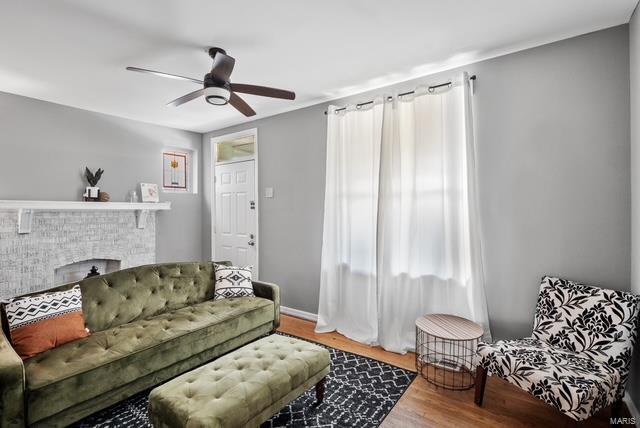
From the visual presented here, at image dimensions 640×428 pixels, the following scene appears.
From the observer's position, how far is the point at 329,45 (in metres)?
2.45

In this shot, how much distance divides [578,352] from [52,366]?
324cm

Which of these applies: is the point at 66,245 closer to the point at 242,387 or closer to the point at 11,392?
the point at 11,392

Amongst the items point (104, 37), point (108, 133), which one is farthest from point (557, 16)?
point (108, 133)

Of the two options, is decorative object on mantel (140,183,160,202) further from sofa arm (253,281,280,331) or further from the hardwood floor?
the hardwood floor

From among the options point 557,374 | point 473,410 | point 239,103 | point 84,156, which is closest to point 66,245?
point 84,156

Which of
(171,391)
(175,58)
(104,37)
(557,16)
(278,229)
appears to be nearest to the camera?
(171,391)

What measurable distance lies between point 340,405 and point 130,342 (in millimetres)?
1514

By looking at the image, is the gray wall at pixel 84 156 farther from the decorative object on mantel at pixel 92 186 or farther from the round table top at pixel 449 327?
the round table top at pixel 449 327

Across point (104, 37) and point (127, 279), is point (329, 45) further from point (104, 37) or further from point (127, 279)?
point (127, 279)

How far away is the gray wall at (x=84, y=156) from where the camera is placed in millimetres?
3443

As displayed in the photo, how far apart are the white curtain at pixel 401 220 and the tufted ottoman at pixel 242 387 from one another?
1.21m

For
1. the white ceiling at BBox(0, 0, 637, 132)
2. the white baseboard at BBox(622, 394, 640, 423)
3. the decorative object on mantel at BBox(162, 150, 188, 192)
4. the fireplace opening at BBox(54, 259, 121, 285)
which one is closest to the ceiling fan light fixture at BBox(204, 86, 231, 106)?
the white ceiling at BBox(0, 0, 637, 132)

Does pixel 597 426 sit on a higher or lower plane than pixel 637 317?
lower

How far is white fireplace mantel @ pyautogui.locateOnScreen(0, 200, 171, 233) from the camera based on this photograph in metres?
3.30
